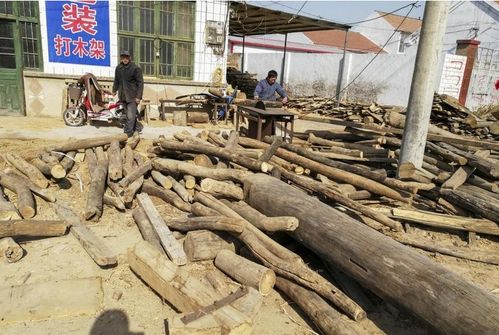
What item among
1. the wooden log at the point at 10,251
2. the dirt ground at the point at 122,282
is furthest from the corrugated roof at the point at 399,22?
the wooden log at the point at 10,251

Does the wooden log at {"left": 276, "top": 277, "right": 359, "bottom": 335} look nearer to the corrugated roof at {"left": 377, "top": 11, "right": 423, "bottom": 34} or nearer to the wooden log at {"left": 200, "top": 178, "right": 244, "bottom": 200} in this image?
the wooden log at {"left": 200, "top": 178, "right": 244, "bottom": 200}

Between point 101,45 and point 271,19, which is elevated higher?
point 271,19

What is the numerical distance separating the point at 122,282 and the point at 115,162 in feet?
9.68

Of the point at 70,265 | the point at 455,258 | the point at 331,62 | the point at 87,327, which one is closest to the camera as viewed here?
the point at 87,327

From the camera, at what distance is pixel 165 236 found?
15.1 ft

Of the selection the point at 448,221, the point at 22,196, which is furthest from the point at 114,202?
the point at 448,221

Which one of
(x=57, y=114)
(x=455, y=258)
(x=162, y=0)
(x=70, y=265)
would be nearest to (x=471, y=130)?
(x=455, y=258)

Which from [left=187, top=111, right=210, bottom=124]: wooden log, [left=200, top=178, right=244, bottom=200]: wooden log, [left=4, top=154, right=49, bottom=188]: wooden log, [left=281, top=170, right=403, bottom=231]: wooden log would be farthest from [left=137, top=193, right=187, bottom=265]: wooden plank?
[left=187, top=111, right=210, bottom=124]: wooden log

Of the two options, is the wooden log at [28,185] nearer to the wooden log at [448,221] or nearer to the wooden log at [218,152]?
the wooden log at [218,152]

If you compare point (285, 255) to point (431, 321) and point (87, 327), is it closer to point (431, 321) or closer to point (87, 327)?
point (431, 321)

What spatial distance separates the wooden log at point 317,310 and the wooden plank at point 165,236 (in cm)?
115

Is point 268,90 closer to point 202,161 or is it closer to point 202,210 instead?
point 202,161

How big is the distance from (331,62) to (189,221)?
1720 centimetres

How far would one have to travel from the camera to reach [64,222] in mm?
4824
